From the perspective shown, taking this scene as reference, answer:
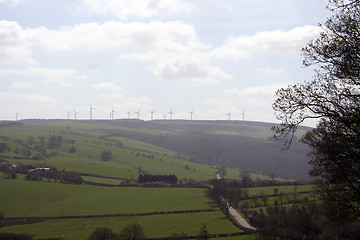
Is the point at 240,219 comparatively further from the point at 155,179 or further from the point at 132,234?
the point at 155,179

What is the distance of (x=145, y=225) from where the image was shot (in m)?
72.8

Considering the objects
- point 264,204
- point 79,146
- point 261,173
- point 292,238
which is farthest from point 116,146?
point 292,238

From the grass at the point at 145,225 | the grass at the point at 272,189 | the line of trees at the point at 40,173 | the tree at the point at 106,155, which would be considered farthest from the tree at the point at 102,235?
the tree at the point at 106,155

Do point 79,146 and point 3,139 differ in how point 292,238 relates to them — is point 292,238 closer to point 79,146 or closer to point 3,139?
point 79,146

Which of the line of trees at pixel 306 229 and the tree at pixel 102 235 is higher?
the line of trees at pixel 306 229

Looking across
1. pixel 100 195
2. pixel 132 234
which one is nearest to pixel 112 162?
pixel 100 195

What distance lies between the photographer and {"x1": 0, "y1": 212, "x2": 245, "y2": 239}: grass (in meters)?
65.6

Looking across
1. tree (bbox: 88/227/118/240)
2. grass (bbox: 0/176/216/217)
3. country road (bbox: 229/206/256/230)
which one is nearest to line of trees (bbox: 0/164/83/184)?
grass (bbox: 0/176/216/217)

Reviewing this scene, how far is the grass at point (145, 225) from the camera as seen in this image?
6556 cm

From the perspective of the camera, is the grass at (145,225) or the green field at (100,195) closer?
the grass at (145,225)

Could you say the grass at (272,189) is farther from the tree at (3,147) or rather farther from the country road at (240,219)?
the tree at (3,147)

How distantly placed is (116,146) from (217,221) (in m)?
130

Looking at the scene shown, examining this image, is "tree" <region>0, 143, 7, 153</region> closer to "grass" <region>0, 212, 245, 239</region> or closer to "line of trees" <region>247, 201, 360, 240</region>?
"grass" <region>0, 212, 245, 239</region>

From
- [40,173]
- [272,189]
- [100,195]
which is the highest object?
[40,173]
